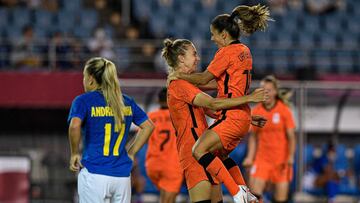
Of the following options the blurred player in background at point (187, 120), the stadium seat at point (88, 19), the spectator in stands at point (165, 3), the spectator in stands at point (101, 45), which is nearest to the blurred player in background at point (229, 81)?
the blurred player in background at point (187, 120)

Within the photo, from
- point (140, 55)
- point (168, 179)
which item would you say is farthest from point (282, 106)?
point (140, 55)

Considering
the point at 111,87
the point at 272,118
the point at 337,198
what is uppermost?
the point at 111,87

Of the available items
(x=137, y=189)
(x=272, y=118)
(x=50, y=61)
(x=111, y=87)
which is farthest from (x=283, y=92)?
(x=50, y=61)

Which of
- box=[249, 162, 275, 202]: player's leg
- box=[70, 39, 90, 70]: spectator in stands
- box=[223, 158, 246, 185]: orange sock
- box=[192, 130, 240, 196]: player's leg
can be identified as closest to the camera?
box=[192, 130, 240, 196]: player's leg

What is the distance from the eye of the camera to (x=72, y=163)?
930cm

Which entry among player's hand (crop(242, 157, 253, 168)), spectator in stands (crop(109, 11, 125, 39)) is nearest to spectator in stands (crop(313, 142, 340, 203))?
player's hand (crop(242, 157, 253, 168))

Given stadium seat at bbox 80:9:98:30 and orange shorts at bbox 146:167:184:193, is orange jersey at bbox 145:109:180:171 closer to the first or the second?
orange shorts at bbox 146:167:184:193

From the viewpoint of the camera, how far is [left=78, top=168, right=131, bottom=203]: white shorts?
365 inches

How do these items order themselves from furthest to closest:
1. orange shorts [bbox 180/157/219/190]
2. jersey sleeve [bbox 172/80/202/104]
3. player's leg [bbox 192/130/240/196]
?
orange shorts [bbox 180/157/219/190]
jersey sleeve [bbox 172/80/202/104]
player's leg [bbox 192/130/240/196]

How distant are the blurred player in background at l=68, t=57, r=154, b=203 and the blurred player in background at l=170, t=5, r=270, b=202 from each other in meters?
0.73

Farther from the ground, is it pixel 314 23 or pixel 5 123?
pixel 314 23

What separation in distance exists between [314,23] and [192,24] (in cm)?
308

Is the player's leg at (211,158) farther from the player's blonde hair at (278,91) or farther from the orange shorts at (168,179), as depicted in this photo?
the player's blonde hair at (278,91)

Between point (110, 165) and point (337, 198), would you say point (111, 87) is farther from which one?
point (337, 198)
